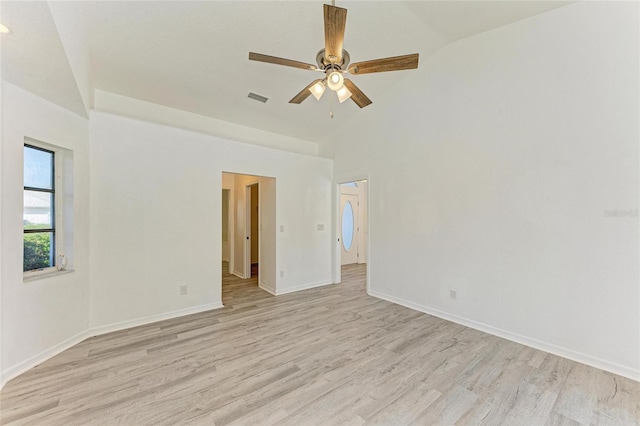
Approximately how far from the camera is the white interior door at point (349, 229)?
23.1ft

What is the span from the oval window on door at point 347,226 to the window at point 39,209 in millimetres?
5545

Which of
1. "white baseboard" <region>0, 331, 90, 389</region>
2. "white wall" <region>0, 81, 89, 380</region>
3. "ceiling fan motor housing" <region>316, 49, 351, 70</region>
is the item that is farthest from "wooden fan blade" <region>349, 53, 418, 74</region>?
"white baseboard" <region>0, 331, 90, 389</region>

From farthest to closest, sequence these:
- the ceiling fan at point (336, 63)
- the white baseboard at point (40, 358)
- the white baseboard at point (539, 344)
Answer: the white baseboard at point (539, 344) → the white baseboard at point (40, 358) → the ceiling fan at point (336, 63)

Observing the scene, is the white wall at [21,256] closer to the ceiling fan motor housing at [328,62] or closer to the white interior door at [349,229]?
the ceiling fan motor housing at [328,62]

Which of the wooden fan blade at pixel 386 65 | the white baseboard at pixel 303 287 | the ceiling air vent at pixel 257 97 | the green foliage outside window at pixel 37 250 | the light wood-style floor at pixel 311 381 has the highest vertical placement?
the ceiling air vent at pixel 257 97

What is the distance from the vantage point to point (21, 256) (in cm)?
235

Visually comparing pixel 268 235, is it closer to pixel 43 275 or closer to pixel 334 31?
pixel 43 275

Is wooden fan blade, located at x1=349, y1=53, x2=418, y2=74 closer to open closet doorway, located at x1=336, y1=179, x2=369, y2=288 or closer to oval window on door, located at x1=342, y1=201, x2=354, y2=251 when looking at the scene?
open closet doorway, located at x1=336, y1=179, x2=369, y2=288

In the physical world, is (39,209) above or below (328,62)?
below

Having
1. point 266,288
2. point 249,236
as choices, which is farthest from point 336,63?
point 249,236

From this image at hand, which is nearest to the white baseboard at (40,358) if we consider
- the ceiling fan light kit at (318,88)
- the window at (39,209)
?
the window at (39,209)

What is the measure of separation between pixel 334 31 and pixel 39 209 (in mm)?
3476

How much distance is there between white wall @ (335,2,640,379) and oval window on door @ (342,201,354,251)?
287cm

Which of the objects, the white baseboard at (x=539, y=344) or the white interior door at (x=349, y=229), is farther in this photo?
the white interior door at (x=349, y=229)
